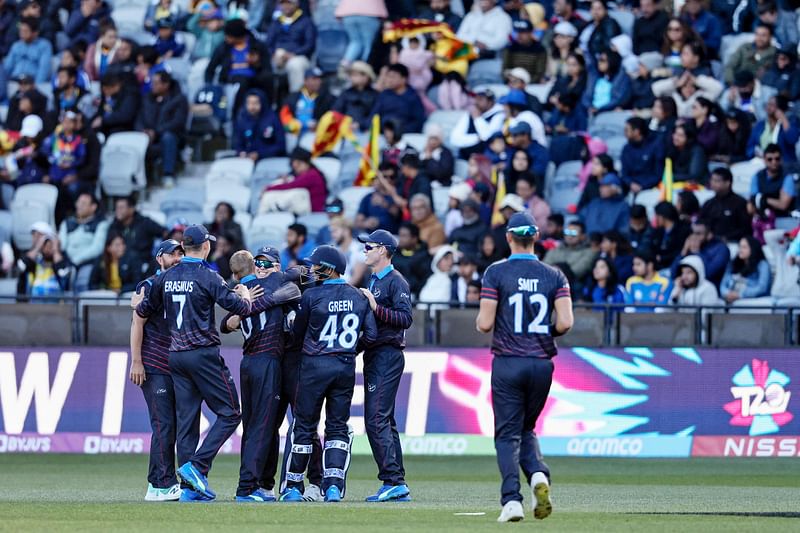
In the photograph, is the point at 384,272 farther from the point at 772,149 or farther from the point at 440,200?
the point at 440,200

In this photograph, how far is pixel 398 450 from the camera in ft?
47.3

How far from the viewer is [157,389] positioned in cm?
1438

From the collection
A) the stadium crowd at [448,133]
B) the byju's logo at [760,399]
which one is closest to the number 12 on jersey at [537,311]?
the byju's logo at [760,399]

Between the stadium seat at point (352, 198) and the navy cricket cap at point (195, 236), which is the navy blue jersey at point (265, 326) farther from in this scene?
the stadium seat at point (352, 198)

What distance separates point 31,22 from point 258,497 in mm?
17774

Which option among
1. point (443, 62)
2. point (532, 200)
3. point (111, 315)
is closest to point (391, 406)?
point (111, 315)

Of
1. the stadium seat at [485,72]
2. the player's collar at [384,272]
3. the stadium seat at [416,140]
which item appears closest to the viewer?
the player's collar at [384,272]

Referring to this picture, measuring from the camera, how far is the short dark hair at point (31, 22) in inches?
1166

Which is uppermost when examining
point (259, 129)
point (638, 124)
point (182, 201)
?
point (638, 124)

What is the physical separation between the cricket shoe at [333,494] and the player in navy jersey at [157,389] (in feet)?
4.63

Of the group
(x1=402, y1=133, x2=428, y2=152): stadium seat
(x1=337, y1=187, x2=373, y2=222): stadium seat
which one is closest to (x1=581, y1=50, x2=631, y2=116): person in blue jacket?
(x1=402, y1=133, x2=428, y2=152): stadium seat

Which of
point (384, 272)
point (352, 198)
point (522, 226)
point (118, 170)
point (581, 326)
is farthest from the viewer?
point (118, 170)

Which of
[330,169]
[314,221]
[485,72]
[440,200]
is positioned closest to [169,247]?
[314,221]

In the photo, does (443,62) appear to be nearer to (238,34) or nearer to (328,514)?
(238,34)
